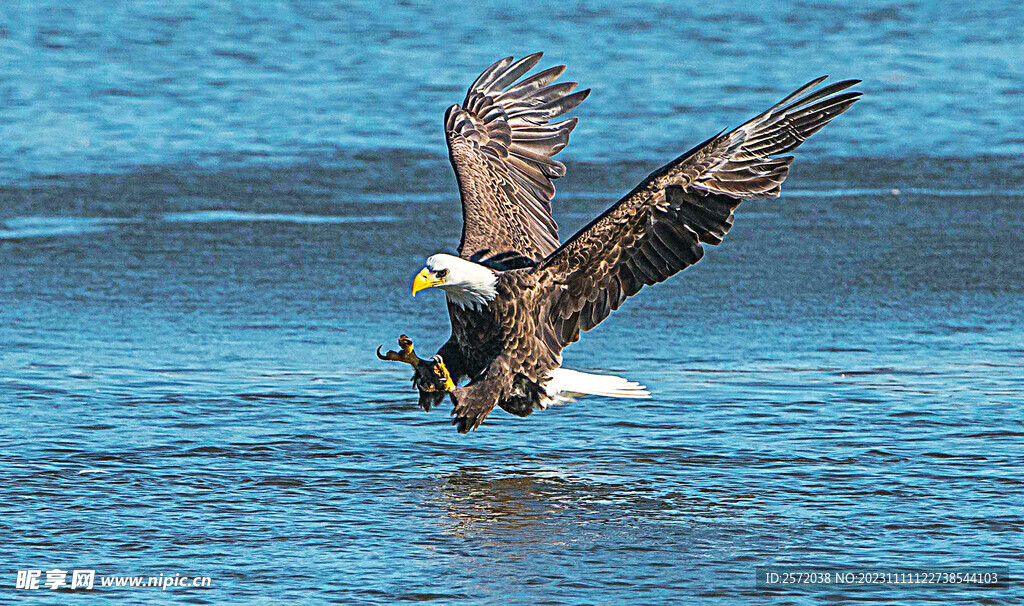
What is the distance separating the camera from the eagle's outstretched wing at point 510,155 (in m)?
6.64

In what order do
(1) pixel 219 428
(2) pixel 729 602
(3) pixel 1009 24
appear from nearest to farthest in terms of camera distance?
(2) pixel 729 602 < (1) pixel 219 428 < (3) pixel 1009 24

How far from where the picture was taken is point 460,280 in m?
5.61

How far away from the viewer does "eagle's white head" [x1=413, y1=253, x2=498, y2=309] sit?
18.1ft

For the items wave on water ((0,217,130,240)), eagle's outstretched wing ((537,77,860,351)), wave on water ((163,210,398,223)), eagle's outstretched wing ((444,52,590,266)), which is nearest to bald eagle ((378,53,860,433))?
eagle's outstretched wing ((537,77,860,351))

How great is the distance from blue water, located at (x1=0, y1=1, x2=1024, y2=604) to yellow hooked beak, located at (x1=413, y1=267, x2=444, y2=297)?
663 millimetres

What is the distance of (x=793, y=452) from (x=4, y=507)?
2701mm

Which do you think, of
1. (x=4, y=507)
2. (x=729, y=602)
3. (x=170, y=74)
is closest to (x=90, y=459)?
(x=4, y=507)

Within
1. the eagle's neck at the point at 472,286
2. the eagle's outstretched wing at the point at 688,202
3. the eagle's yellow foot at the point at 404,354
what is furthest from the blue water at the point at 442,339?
the eagle's outstretched wing at the point at 688,202

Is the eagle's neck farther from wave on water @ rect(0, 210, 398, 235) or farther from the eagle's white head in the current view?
wave on water @ rect(0, 210, 398, 235)

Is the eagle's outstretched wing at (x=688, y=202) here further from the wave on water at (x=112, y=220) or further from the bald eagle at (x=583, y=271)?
Result: the wave on water at (x=112, y=220)

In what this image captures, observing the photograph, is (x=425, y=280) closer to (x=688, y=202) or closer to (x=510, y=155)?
(x=688, y=202)

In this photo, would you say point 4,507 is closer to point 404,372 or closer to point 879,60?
point 404,372

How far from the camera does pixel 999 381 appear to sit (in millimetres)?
6699

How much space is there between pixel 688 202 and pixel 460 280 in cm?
85
